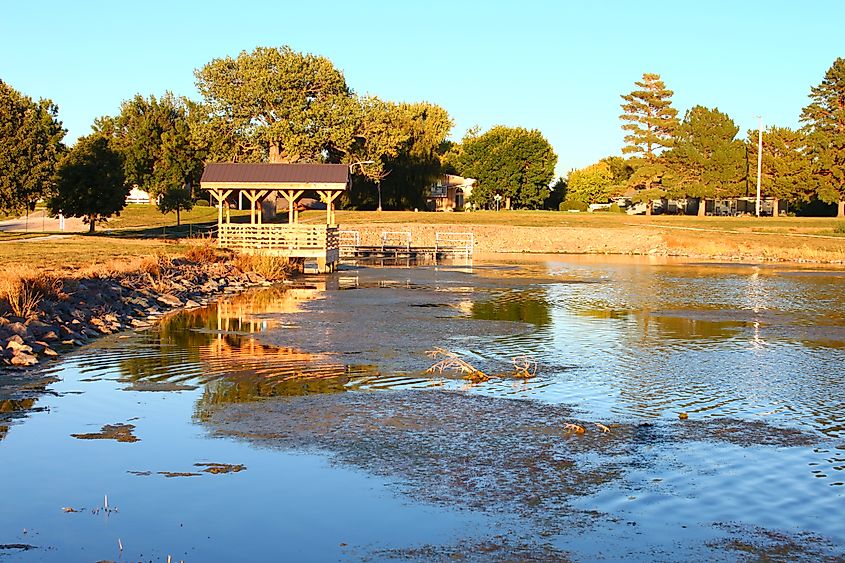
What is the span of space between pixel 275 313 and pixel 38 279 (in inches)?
279

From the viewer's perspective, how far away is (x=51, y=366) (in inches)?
720

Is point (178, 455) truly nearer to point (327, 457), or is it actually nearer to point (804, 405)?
point (327, 457)

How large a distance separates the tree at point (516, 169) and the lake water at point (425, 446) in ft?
326

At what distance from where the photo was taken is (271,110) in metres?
78.6

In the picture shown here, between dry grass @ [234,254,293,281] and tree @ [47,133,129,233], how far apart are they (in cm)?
2217

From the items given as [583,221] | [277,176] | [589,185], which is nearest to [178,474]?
[277,176]

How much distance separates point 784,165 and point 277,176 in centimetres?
6614

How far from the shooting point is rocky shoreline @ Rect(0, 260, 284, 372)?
19.2 meters

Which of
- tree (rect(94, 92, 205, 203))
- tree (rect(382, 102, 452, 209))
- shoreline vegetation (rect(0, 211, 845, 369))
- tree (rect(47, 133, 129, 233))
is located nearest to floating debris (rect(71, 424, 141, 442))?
shoreline vegetation (rect(0, 211, 845, 369))

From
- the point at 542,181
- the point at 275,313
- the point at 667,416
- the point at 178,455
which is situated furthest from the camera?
the point at 542,181

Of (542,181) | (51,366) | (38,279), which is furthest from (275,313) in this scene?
(542,181)

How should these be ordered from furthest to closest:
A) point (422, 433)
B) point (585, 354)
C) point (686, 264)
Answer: point (686, 264)
point (585, 354)
point (422, 433)

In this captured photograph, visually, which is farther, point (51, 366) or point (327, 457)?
point (51, 366)

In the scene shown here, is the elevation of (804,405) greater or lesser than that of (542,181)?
lesser
